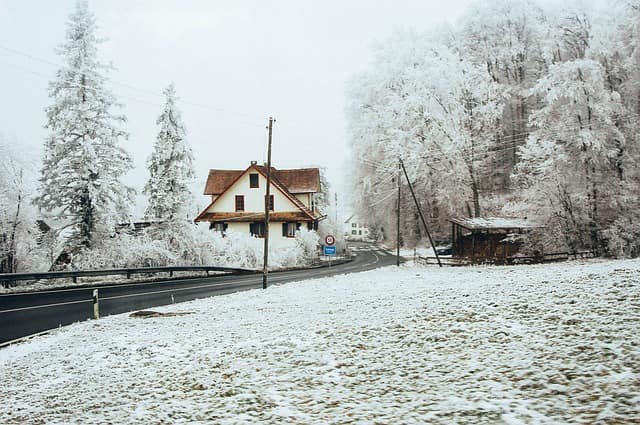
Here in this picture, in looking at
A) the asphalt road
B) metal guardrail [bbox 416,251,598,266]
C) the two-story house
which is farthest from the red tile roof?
the asphalt road

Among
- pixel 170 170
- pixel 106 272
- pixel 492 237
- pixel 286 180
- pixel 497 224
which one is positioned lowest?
pixel 106 272

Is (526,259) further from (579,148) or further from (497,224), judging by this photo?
(579,148)

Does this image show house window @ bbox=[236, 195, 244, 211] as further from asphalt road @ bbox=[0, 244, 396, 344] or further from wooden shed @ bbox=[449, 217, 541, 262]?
wooden shed @ bbox=[449, 217, 541, 262]

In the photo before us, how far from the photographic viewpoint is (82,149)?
86.0 feet

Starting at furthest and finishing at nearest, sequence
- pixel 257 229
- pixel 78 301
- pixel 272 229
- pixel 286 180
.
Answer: pixel 286 180 < pixel 272 229 < pixel 257 229 < pixel 78 301

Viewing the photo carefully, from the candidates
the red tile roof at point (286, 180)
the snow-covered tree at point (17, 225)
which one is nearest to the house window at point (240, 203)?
the red tile roof at point (286, 180)

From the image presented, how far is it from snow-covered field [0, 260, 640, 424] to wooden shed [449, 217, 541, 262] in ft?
77.5

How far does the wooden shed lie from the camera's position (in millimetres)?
35906

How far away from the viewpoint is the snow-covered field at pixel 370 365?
5562mm

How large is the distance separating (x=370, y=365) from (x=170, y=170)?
94.9 ft

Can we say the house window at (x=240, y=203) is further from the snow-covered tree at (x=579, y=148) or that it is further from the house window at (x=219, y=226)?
the snow-covered tree at (x=579, y=148)

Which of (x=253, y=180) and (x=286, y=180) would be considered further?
(x=286, y=180)

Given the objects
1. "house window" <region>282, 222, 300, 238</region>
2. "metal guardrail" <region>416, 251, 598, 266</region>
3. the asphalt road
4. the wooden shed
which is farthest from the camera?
"house window" <region>282, 222, 300, 238</region>

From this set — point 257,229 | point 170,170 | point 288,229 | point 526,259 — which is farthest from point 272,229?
point 526,259
